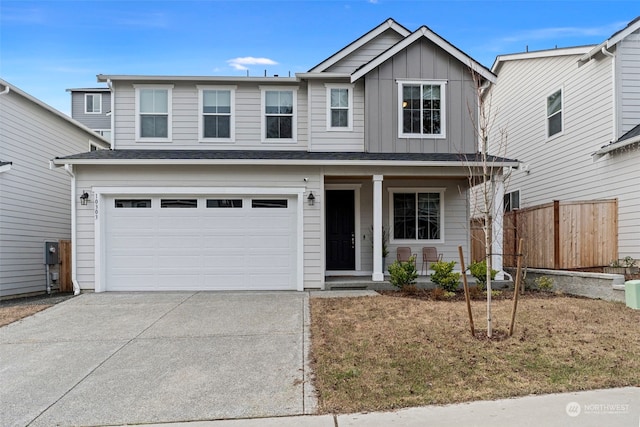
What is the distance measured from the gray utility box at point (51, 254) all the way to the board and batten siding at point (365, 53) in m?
10.0

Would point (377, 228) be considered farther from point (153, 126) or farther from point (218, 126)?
point (153, 126)

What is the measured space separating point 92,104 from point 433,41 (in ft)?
69.9

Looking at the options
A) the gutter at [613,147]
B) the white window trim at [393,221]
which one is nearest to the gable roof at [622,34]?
the gutter at [613,147]

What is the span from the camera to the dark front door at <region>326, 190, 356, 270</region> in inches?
456

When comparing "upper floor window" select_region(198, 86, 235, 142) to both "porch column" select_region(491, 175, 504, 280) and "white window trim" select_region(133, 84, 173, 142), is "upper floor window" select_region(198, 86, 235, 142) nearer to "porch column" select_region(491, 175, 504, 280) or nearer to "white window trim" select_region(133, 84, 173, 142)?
"white window trim" select_region(133, 84, 173, 142)

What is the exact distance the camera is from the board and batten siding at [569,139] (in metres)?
9.67

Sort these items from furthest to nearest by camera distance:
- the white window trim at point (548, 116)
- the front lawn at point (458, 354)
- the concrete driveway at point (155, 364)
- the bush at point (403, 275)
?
1. the white window trim at point (548, 116)
2. the bush at point (403, 275)
3. the front lawn at point (458, 354)
4. the concrete driveway at point (155, 364)

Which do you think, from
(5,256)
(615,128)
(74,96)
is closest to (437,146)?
(615,128)

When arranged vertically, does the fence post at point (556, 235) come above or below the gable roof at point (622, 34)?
below

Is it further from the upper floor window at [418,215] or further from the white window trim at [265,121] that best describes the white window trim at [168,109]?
the upper floor window at [418,215]

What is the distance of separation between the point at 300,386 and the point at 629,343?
4.40 metres

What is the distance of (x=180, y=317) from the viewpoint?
295 inches

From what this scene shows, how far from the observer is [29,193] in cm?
1222

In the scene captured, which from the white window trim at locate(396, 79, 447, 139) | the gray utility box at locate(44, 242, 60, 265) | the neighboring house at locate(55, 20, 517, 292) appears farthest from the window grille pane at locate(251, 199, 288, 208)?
the gray utility box at locate(44, 242, 60, 265)
